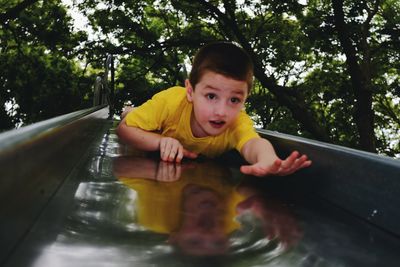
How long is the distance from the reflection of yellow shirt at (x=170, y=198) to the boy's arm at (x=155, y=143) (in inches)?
8.7

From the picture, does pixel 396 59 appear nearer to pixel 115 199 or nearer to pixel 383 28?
pixel 383 28

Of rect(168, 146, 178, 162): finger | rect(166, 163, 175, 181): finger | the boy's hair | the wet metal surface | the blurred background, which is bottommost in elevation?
the wet metal surface

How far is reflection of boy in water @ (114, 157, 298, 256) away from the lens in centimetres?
74

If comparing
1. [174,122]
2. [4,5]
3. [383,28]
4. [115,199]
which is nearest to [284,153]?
[174,122]

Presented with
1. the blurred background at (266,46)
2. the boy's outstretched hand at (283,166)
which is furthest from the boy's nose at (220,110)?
the blurred background at (266,46)

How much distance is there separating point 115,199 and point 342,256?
51 centimetres

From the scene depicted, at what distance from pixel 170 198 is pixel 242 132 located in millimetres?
912

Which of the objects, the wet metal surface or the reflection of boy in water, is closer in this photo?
the wet metal surface

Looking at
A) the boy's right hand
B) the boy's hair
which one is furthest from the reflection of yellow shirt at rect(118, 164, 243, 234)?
the boy's hair

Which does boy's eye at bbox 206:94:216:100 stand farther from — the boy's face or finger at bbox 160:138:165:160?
finger at bbox 160:138:165:160

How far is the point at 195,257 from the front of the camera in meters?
0.64

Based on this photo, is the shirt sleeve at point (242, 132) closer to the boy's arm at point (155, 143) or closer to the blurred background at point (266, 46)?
the boy's arm at point (155, 143)

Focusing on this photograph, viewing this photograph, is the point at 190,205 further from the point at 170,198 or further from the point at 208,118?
the point at 208,118

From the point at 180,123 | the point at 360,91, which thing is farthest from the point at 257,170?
the point at 360,91
